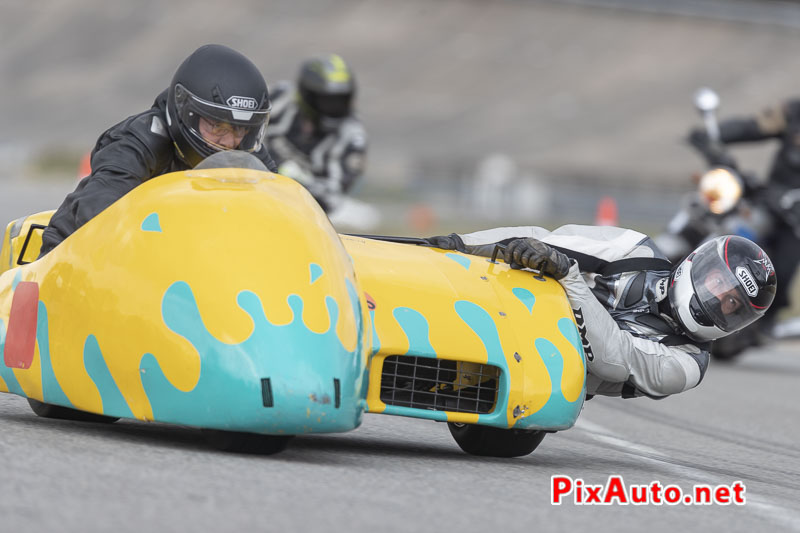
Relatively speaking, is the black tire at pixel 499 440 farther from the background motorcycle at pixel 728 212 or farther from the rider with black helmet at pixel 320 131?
the background motorcycle at pixel 728 212

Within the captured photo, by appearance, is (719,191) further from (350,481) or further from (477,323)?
(350,481)

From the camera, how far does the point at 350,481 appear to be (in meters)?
→ 4.27

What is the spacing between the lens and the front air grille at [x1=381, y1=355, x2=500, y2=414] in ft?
16.6

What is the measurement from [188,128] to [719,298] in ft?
7.27

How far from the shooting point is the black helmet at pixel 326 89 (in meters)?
10.7

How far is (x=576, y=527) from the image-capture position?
3.86 meters

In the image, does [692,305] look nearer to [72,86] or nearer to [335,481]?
[335,481]

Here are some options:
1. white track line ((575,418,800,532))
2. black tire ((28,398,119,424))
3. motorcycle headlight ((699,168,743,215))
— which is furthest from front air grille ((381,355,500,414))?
motorcycle headlight ((699,168,743,215))

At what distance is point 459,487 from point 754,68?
41.5 meters

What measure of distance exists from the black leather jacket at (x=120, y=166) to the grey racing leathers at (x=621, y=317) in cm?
129

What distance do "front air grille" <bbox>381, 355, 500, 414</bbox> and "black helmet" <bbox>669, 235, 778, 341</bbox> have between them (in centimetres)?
109

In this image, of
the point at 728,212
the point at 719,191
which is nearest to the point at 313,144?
the point at 719,191

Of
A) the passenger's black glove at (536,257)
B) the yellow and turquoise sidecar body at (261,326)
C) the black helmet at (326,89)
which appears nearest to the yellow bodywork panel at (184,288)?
the yellow and turquoise sidecar body at (261,326)

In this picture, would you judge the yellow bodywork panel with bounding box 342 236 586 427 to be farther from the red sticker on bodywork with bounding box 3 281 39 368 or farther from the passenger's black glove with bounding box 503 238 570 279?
the red sticker on bodywork with bounding box 3 281 39 368
